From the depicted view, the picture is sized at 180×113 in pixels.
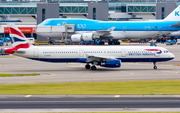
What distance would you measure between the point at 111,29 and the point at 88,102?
59.0 m

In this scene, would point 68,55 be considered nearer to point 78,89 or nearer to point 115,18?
point 78,89

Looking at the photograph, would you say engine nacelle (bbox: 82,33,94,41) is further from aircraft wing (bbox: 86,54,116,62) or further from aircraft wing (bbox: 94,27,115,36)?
aircraft wing (bbox: 86,54,116,62)

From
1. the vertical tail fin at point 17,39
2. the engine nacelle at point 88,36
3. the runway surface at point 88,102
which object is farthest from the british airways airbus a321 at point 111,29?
the runway surface at point 88,102

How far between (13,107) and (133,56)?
24.0 metres

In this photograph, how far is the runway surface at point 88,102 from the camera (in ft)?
61.4

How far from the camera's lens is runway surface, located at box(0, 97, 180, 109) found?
18719mm

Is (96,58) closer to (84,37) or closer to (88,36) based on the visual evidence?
(88,36)

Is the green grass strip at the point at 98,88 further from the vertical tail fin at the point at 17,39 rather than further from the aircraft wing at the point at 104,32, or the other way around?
the aircraft wing at the point at 104,32

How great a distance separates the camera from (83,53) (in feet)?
130

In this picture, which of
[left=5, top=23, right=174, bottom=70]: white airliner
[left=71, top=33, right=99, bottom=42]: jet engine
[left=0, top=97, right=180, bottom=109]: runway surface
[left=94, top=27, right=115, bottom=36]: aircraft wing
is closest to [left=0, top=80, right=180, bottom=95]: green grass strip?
[left=0, top=97, right=180, bottom=109]: runway surface

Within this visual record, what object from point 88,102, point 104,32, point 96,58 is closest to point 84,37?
point 104,32

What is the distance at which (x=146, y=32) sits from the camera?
80.2 m

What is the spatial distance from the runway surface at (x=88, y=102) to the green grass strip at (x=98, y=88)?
221cm

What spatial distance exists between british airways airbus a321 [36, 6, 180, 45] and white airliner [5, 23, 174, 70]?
37.9 meters
